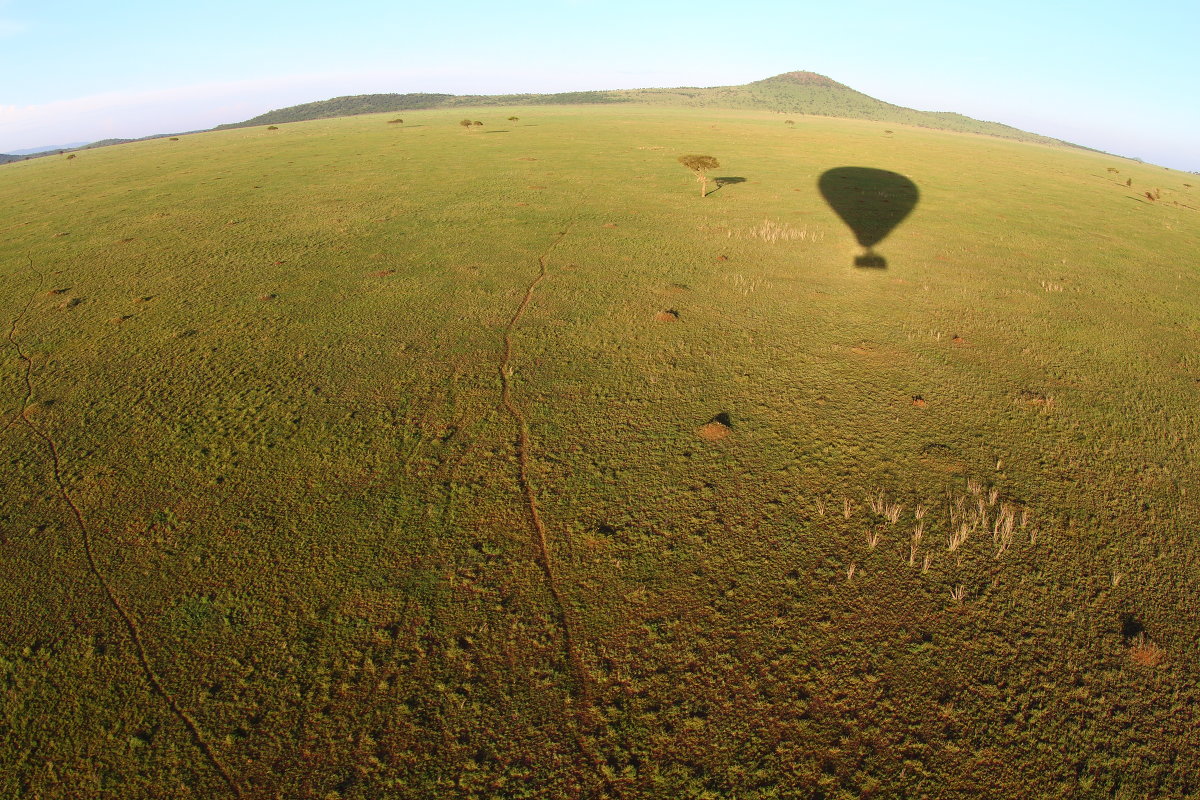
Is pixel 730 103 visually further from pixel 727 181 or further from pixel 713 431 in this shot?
pixel 713 431

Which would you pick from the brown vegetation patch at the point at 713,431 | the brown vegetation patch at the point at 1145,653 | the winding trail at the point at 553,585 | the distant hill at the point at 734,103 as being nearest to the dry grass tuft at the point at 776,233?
the winding trail at the point at 553,585

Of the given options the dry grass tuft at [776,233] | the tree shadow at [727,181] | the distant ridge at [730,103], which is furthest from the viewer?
the distant ridge at [730,103]

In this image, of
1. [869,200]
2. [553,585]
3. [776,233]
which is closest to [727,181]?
[869,200]

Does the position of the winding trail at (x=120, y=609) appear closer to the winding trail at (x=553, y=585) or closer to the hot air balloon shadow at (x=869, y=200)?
the winding trail at (x=553, y=585)

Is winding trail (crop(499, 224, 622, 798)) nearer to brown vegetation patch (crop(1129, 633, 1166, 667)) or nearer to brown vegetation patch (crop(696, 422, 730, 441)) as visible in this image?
brown vegetation patch (crop(696, 422, 730, 441))

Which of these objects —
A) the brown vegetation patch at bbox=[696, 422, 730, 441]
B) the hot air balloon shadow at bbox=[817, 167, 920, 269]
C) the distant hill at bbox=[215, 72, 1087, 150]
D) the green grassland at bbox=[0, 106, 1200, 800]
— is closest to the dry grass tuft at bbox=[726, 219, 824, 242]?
the hot air balloon shadow at bbox=[817, 167, 920, 269]

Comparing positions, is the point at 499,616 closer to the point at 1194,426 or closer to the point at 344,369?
the point at 344,369

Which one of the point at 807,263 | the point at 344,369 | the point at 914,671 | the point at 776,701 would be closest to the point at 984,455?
the point at 914,671

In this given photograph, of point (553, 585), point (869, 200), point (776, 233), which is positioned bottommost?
point (553, 585)
